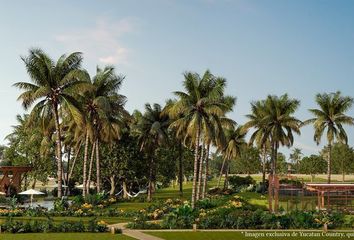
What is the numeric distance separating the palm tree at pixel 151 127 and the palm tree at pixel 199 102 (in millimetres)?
12421

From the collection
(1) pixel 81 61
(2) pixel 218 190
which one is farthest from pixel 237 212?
(2) pixel 218 190

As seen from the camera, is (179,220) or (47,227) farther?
(179,220)

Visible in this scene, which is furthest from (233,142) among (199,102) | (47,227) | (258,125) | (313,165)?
(313,165)

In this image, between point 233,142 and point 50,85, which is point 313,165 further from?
point 50,85

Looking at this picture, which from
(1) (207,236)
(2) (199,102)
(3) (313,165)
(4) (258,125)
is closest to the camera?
(1) (207,236)

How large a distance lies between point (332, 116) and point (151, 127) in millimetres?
22795

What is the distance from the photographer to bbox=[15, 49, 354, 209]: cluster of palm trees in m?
42.0

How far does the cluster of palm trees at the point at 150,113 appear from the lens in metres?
42.0

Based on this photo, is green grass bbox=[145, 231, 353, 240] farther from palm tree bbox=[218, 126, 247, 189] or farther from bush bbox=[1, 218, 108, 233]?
palm tree bbox=[218, 126, 247, 189]

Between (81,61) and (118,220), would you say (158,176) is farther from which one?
(118,220)

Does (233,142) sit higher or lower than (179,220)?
higher

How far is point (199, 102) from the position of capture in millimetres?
43625

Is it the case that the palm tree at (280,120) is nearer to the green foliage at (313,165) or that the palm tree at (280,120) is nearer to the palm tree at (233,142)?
the palm tree at (233,142)

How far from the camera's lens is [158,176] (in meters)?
76.4
